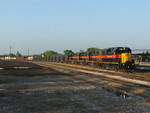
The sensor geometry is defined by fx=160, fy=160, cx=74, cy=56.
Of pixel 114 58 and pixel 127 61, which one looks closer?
pixel 127 61

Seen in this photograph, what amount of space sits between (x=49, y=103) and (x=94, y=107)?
1.97m

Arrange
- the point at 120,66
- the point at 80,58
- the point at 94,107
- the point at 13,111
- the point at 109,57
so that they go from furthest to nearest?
the point at 80,58
the point at 109,57
the point at 120,66
the point at 94,107
the point at 13,111

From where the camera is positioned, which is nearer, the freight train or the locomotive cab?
the locomotive cab

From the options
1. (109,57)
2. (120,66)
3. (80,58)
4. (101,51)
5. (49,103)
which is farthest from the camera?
(80,58)

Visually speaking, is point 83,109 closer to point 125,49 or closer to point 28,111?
point 28,111

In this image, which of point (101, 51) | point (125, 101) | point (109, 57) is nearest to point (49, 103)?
point (125, 101)

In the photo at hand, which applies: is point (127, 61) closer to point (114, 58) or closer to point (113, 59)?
point (114, 58)

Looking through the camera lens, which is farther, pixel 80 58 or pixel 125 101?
pixel 80 58

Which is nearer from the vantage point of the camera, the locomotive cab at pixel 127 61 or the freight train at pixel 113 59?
the locomotive cab at pixel 127 61

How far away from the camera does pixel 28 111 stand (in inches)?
231

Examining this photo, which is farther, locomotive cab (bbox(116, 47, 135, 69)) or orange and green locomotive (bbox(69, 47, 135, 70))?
orange and green locomotive (bbox(69, 47, 135, 70))

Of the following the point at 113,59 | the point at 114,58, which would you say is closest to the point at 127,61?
the point at 114,58

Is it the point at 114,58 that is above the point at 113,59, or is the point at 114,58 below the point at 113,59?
above

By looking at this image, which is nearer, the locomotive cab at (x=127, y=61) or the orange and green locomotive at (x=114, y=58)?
the locomotive cab at (x=127, y=61)
